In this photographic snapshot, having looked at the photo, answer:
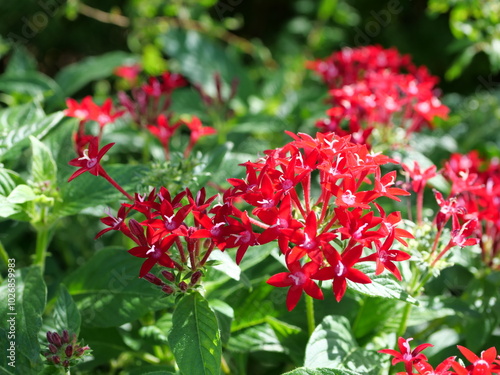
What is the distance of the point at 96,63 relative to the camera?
2152mm

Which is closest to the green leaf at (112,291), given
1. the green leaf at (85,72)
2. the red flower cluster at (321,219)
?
the red flower cluster at (321,219)

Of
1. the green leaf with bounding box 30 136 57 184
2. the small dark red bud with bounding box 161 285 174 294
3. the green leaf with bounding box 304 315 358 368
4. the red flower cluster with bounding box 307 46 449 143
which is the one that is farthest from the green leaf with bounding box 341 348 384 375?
the green leaf with bounding box 30 136 57 184

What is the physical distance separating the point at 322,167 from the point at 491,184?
23.9 inches

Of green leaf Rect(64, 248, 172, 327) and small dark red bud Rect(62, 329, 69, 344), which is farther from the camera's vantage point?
green leaf Rect(64, 248, 172, 327)

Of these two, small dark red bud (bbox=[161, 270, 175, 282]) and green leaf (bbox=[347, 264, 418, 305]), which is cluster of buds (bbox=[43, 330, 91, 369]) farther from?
green leaf (bbox=[347, 264, 418, 305])

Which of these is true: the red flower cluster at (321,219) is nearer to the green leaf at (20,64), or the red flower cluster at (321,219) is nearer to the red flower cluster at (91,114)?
the red flower cluster at (91,114)

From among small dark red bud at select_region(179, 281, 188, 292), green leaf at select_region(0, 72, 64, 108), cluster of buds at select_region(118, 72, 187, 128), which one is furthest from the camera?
green leaf at select_region(0, 72, 64, 108)

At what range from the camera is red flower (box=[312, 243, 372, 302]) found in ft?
2.90

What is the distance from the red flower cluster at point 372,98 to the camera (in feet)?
4.89

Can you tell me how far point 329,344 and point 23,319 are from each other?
58cm

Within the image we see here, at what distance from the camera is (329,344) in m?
1.10

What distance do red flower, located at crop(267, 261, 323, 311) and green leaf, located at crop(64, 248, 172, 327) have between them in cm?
31

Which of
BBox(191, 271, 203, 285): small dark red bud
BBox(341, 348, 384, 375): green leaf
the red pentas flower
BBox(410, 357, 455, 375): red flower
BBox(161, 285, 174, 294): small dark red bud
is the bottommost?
BBox(341, 348, 384, 375): green leaf

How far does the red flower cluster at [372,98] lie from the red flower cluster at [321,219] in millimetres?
342
